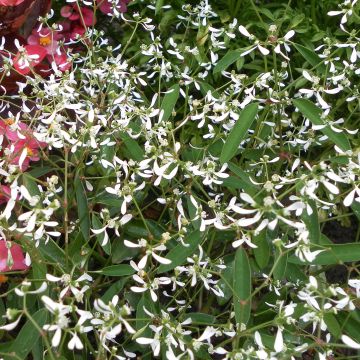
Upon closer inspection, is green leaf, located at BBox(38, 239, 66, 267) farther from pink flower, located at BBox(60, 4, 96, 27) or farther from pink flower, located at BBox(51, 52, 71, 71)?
pink flower, located at BBox(60, 4, 96, 27)

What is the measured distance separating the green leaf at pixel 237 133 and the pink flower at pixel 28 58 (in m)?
0.41

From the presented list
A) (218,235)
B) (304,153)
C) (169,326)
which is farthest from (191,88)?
(169,326)

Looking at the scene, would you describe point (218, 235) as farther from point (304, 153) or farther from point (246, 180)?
point (304, 153)

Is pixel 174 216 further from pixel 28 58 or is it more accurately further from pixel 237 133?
pixel 28 58

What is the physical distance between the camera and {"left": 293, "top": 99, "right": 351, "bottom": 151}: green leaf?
3.98ft

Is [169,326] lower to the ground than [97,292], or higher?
higher

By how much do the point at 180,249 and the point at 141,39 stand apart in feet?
2.74

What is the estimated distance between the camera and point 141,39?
180 centimetres

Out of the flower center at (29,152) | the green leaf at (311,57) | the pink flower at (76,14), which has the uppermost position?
the green leaf at (311,57)

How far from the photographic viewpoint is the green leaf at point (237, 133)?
1190 millimetres

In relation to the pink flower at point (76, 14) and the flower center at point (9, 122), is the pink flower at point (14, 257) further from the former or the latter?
the pink flower at point (76, 14)

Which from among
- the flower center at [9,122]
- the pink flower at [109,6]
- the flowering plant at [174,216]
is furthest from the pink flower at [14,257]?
the pink flower at [109,6]

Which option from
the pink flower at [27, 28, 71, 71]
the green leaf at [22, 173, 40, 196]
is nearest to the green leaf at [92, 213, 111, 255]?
the green leaf at [22, 173, 40, 196]

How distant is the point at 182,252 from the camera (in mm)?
1119
